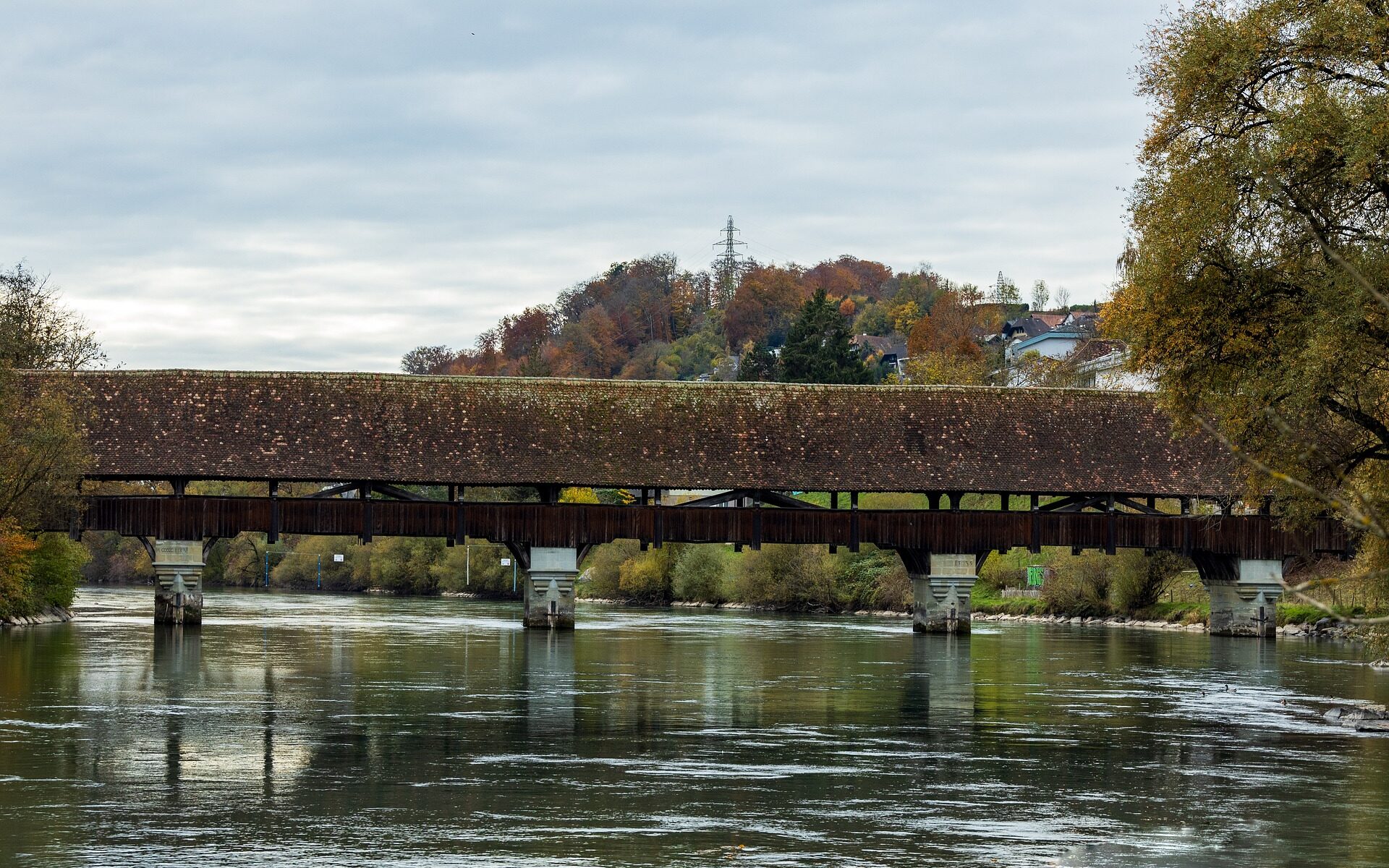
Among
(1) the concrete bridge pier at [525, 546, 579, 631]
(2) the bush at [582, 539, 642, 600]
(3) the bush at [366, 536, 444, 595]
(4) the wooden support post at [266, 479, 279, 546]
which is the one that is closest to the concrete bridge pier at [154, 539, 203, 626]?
(4) the wooden support post at [266, 479, 279, 546]

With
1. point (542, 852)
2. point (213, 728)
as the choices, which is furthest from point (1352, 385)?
point (213, 728)

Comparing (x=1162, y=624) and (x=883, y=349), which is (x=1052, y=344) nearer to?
(x=883, y=349)

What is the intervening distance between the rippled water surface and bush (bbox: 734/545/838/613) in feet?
85.8

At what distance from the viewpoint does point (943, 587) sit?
1420 inches

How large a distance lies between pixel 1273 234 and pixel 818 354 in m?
47.5

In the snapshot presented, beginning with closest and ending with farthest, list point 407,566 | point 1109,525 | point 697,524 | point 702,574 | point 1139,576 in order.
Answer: point 697,524, point 1109,525, point 1139,576, point 702,574, point 407,566

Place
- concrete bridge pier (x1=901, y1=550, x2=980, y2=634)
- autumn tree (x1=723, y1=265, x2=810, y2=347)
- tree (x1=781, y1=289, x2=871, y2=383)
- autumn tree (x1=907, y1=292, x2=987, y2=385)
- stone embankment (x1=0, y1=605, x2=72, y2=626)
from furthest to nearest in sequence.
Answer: autumn tree (x1=723, y1=265, x2=810, y2=347) → autumn tree (x1=907, y1=292, x2=987, y2=385) → tree (x1=781, y1=289, x2=871, y2=383) → stone embankment (x1=0, y1=605, x2=72, y2=626) → concrete bridge pier (x1=901, y1=550, x2=980, y2=634)

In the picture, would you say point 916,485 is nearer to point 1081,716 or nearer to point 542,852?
point 1081,716

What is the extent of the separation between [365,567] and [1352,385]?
213ft

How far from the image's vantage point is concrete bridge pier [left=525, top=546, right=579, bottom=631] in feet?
115

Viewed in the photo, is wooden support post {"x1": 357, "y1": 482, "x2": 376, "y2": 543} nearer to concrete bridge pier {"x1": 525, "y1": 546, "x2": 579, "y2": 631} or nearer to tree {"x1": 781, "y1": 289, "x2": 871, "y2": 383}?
concrete bridge pier {"x1": 525, "y1": 546, "x2": 579, "y2": 631}

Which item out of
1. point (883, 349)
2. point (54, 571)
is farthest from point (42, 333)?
point (883, 349)

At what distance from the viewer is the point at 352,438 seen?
113 ft

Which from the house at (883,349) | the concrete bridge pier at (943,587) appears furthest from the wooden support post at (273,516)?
the house at (883,349)
